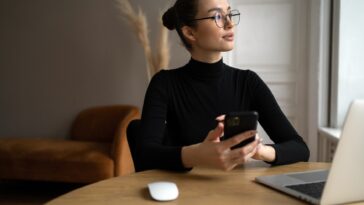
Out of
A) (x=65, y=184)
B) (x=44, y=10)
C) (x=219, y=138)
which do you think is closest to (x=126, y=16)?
(x=44, y=10)

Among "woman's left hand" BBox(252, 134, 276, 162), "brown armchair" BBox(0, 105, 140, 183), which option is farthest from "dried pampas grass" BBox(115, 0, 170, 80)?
"woman's left hand" BBox(252, 134, 276, 162)

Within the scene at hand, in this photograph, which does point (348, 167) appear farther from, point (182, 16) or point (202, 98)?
point (182, 16)

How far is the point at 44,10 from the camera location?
12.2 ft

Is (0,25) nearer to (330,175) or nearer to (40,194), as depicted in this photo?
(40,194)

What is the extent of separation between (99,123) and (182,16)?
2.30m

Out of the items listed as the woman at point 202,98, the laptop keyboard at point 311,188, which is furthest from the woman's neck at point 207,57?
the laptop keyboard at point 311,188

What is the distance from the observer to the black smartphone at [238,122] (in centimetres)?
91

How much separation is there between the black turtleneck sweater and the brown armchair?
148 cm

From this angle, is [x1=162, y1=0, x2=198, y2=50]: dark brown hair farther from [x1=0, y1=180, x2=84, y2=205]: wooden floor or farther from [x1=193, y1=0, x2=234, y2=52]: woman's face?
[x1=0, y1=180, x2=84, y2=205]: wooden floor

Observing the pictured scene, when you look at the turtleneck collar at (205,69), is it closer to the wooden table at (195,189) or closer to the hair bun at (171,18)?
the hair bun at (171,18)

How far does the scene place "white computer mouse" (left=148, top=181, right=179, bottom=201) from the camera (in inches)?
33.4

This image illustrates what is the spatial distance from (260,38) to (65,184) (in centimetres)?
215

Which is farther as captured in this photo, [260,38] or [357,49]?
[260,38]

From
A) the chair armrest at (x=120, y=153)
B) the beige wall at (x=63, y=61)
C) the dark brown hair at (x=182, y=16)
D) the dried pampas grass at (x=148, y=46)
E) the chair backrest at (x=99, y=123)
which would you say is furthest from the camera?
the beige wall at (x=63, y=61)
